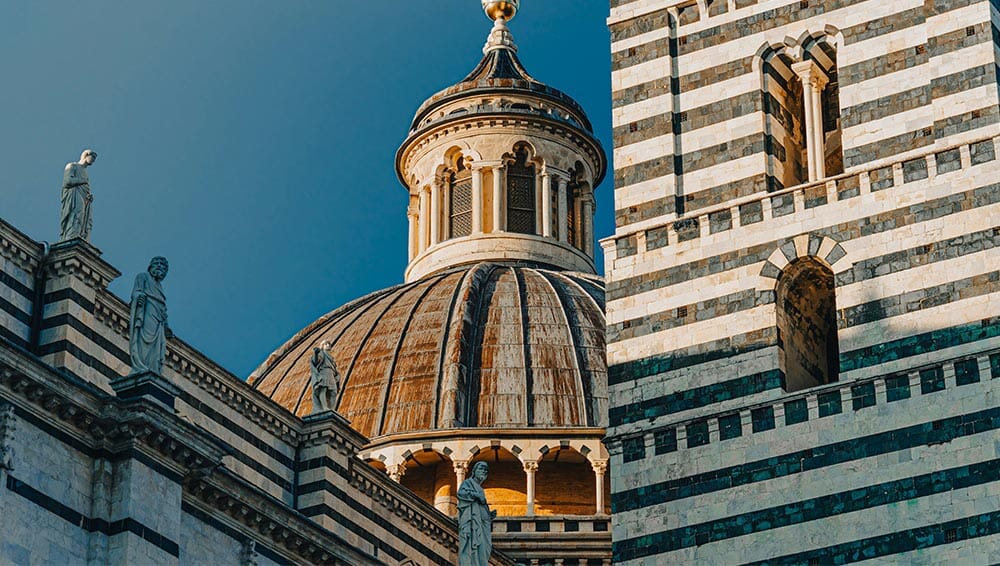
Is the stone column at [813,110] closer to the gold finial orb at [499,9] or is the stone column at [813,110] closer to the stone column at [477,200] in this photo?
the stone column at [477,200]

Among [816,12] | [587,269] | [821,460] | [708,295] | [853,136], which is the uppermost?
[587,269]

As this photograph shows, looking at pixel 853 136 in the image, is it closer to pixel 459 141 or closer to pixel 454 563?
pixel 454 563

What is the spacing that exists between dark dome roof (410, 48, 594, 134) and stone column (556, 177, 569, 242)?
1206 mm

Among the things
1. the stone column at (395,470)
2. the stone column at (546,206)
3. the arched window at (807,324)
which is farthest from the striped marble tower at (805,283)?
the stone column at (546,206)

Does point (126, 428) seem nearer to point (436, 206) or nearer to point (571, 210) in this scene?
point (436, 206)

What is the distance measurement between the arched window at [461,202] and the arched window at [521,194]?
753mm

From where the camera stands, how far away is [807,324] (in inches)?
1086

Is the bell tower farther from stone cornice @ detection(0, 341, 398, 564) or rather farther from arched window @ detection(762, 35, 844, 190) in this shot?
stone cornice @ detection(0, 341, 398, 564)

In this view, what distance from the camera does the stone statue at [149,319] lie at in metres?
22.9

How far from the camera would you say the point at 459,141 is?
46.1m

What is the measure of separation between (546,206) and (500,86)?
242 cm

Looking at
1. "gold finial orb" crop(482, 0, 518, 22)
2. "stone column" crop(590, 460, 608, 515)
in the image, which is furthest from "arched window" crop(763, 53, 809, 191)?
"gold finial orb" crop(482, 0, 518, 22)

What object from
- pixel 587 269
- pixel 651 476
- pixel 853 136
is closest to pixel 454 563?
pixel 651 476

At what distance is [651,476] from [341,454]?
5.06 meters
